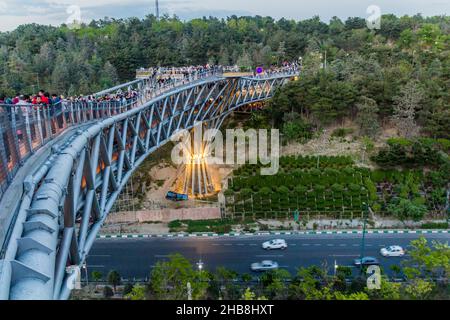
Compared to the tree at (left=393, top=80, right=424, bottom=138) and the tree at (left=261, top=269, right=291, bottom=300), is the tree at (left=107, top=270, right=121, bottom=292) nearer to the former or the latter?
the tree at (left=261, top=269, right=291, bottom=300)

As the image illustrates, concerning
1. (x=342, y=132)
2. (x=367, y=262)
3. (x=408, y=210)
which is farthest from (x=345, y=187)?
(x=367, y=262)

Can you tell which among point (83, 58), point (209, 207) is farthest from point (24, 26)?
point (209, 207)

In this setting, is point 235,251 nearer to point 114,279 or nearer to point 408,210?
point 114,279

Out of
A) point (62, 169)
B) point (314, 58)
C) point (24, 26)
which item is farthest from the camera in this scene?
point (24, 26)

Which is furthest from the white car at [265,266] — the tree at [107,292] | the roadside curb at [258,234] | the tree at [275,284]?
the tree at [107,292]
